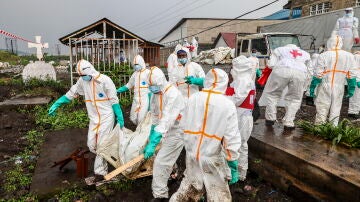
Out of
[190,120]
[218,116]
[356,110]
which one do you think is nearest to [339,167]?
[218,116]

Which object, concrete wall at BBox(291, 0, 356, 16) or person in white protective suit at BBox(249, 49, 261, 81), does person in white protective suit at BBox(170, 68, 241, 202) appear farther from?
concrete wall at BBox(291, 0, 356, 16)

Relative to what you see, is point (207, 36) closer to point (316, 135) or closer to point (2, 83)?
point (2, 83)

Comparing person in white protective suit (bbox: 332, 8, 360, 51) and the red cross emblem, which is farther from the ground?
person in white protective suit (bbox: 332, 8, 360, 51)

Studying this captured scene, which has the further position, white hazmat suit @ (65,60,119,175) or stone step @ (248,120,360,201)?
white hazmat suit @ (65,60,119,175)

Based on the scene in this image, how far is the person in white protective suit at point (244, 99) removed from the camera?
4.05 m

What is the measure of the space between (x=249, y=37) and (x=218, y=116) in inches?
396

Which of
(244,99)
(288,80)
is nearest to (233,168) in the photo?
(244,99)

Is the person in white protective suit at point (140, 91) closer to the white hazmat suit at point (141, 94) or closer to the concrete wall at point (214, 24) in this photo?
the white hazmat suit at point (141, 94)

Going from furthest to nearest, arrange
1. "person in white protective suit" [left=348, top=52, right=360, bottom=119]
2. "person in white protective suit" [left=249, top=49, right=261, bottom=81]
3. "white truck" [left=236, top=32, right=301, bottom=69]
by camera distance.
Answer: "white truck" [left=236, top=32, right=301, bottom=69], "person in white protective suit" [left=249, top=49, right=261, bottom=81], "person in white protective suit" [left=348, top=52, right=360, bottom=119]

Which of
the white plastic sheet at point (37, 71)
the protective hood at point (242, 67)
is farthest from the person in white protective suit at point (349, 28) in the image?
the white plastic sheet at point (37, 71)

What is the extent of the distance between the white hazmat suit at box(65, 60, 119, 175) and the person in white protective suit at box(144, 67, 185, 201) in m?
1.00

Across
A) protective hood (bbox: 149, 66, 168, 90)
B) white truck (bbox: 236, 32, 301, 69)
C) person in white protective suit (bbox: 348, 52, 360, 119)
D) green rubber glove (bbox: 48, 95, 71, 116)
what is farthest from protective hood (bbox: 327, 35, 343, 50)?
white truck (bbox: 236, 32, 301, 69)

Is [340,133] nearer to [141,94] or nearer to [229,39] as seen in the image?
[141,94]

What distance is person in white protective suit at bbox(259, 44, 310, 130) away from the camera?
4.86 meters
